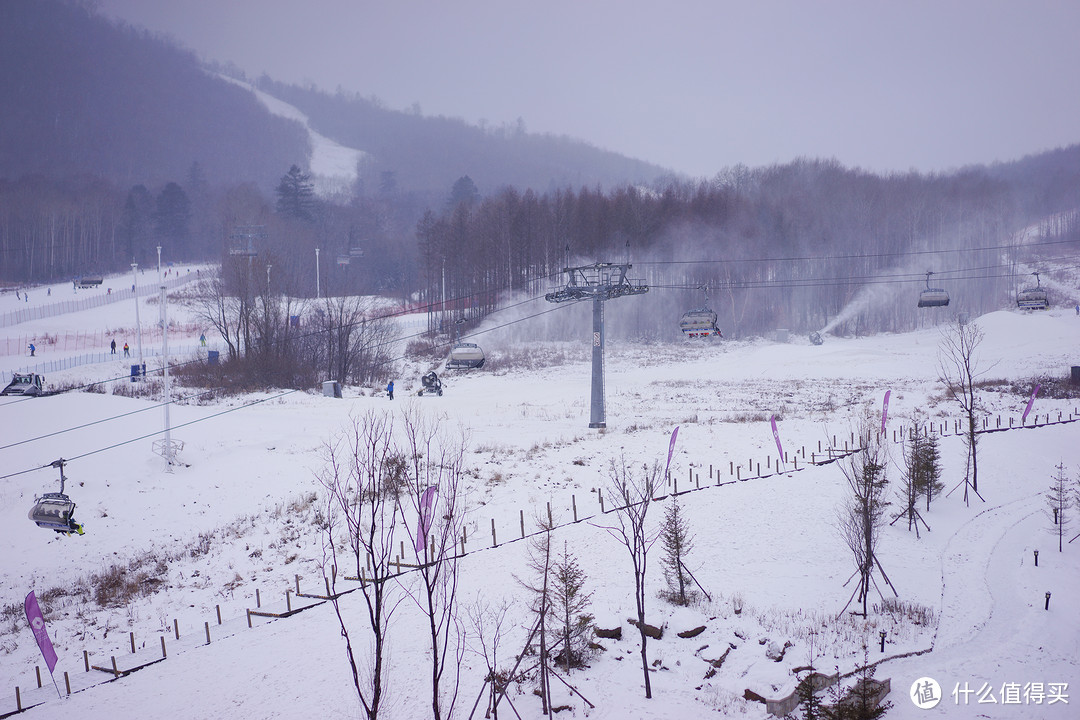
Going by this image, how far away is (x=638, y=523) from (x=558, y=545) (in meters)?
3.18

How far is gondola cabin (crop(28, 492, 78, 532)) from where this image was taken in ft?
70.8

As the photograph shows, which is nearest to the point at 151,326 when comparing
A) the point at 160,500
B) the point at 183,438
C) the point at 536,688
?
the point at 183,438

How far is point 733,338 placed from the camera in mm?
83250

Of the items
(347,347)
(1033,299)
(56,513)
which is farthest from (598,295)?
(1033,299)

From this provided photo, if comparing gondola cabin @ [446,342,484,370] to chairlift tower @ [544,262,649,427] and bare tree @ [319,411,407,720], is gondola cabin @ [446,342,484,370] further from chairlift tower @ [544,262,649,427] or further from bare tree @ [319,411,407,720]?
bare tree @ [319,411,407,720]

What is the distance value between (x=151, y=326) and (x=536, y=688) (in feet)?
265

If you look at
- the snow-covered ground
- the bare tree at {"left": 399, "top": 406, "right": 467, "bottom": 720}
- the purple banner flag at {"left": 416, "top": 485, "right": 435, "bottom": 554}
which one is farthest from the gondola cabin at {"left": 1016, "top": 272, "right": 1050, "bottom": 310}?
the purple banner flag at {"left": 416, "top": 485, "right": 435, "bottom": 554}

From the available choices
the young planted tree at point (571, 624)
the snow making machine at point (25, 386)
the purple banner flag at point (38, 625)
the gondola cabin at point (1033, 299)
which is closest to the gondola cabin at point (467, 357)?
the snow making machine at point (25, 386)

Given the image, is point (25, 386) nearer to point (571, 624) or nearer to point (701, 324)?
point (701, 324)

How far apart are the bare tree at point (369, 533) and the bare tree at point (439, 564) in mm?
640

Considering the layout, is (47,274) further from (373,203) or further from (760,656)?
(760,656)

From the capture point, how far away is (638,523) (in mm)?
19172

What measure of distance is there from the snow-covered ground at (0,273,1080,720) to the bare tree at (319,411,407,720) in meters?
0.61

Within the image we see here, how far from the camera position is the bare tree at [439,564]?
Answer: 10.2m
